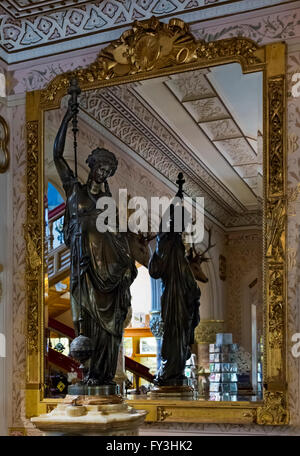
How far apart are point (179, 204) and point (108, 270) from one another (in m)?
0.90

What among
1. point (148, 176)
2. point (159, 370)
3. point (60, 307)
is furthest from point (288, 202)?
point (60, 307)

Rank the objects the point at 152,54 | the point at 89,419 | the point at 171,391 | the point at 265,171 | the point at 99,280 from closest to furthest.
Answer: the point at 89,419 → the point at 99,280 → the point at 265,171 → the point at 171,391 → the point at 152,54

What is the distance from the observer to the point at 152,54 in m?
4.74

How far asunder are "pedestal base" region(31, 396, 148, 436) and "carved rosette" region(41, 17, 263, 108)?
2.31 m

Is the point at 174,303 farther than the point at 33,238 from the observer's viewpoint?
No

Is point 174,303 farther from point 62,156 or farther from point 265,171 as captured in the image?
point 62,156

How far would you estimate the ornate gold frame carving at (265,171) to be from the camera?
4168 mm

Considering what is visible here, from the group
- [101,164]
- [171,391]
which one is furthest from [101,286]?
[171,391]

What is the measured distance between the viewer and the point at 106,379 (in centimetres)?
383

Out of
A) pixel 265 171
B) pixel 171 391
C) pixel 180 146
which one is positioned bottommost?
pixel 171 391

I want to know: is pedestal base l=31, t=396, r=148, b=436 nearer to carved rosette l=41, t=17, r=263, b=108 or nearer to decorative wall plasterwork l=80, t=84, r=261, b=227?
decorative wall plasterwork l=80, t=84, r=261, b=227

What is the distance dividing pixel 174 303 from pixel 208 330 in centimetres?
29

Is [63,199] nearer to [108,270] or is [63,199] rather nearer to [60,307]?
[60,307]
